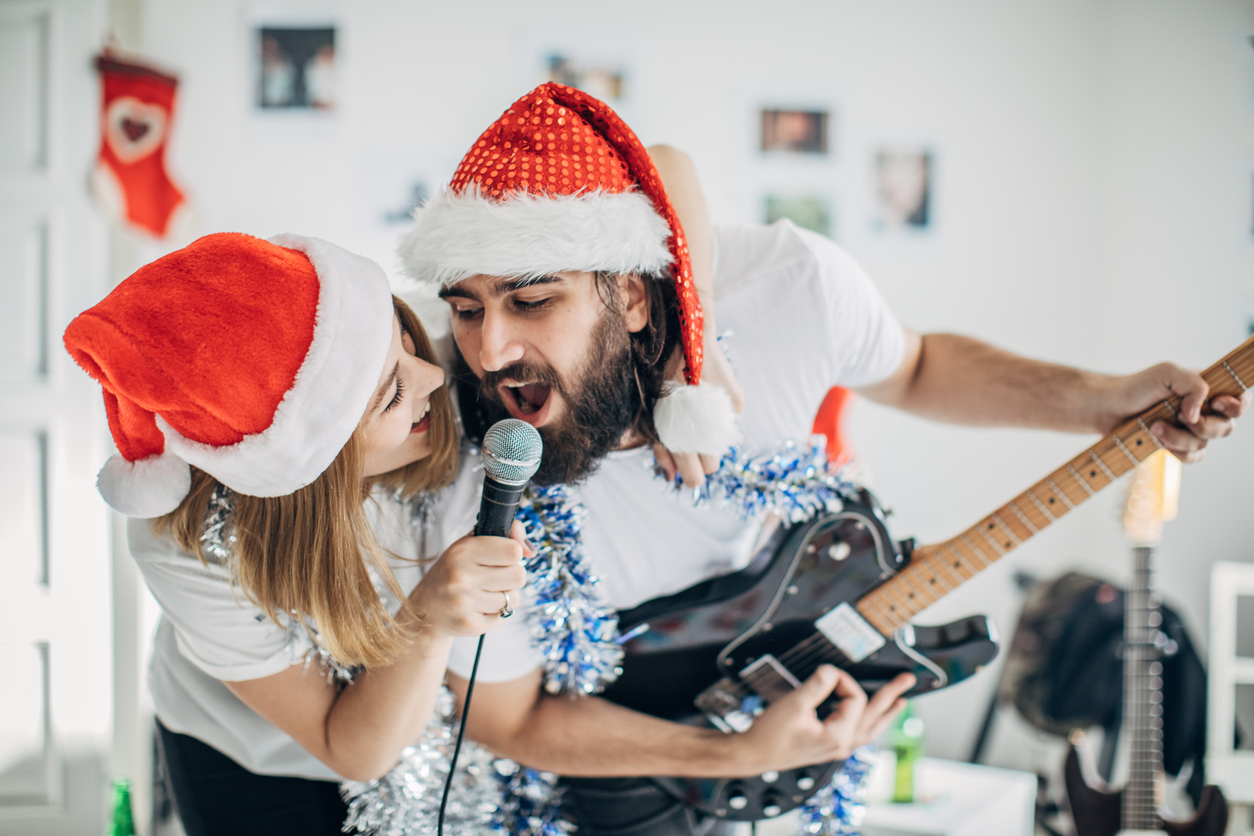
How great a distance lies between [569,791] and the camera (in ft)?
4.42

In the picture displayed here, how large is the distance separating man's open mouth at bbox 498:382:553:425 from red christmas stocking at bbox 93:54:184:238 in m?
1.87

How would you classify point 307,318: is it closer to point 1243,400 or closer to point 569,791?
point 569,791

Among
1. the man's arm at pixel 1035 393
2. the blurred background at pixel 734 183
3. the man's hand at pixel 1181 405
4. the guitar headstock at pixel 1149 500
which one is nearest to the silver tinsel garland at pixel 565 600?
the man's arm at pixel 1035 393

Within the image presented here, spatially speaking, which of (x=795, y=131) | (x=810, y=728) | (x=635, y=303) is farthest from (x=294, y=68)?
(x=810, y=728)

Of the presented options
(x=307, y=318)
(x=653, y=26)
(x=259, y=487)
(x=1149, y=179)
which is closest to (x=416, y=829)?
(x=259, y=487)

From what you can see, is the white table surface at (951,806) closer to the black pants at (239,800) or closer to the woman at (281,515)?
the black pants at (239,800)

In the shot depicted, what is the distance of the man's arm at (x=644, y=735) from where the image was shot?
1.20 m

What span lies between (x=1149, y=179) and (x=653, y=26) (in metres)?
1.63

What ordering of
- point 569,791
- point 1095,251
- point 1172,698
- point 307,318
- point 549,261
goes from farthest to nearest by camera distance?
1. point 1095,251
2. point 1172,698
3. point 569,791
4. point 549,261
5. point 307,318

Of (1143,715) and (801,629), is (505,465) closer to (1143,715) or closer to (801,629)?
(801,629)

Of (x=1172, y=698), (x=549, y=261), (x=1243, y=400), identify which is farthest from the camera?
(x=1172, y=698)

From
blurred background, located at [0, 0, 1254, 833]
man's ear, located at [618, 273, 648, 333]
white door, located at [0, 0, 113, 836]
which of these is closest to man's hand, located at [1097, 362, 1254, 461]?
man's ear, located at [618, 273, 648, 333]

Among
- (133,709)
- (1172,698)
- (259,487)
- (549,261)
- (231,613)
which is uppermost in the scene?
(549,261)

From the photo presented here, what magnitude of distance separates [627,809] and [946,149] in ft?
7.48
